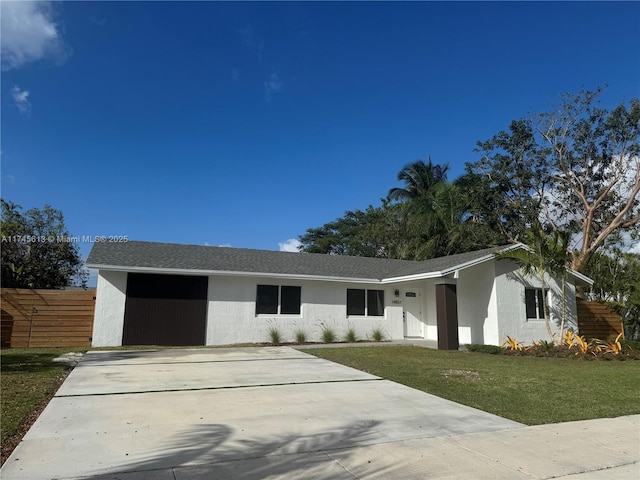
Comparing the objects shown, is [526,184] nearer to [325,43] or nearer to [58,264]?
[325,43]

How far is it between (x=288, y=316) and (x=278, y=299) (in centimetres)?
77

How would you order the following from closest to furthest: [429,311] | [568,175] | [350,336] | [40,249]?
[350,336] < [429,311] < [40,249] < [568,175]

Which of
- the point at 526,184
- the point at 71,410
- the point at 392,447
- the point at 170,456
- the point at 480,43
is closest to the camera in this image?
the point at 170,456

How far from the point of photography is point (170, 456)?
4.07 m

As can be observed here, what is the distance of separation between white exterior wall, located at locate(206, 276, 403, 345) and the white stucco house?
4 centimetres

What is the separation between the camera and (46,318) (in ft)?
45.1

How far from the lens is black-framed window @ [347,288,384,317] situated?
17780 millimetres

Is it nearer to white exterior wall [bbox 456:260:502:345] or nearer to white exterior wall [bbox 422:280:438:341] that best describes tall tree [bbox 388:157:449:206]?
white exterior wall [bbox 422:280:438:341]

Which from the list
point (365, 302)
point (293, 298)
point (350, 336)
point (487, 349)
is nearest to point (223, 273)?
point (293, 298)

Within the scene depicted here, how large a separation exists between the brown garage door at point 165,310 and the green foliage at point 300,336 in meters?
3.46

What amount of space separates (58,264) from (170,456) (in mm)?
24216

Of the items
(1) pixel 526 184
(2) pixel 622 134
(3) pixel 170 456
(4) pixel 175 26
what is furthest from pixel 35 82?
(2) pixel 622 134

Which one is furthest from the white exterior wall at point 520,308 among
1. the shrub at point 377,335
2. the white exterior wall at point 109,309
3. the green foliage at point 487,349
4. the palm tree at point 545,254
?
the white exterior wall at point 109,309

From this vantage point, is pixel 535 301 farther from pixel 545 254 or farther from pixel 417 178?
pixel 417 178
